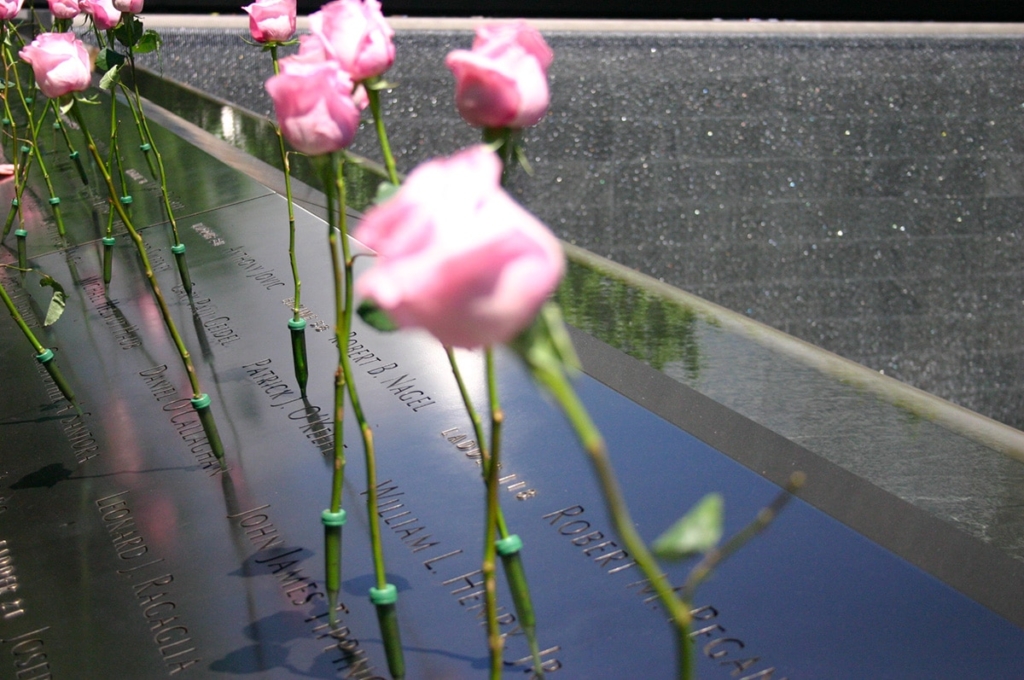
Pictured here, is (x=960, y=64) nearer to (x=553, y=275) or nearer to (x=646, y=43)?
(x=646, y=43)

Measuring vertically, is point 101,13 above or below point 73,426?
above

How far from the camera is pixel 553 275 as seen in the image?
14.1 inches

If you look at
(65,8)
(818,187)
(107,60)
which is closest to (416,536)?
(107,60)

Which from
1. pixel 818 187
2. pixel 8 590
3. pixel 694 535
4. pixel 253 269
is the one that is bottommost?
pixel 818 187

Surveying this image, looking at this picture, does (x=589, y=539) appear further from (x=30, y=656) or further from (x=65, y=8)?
(x=65, y=8)

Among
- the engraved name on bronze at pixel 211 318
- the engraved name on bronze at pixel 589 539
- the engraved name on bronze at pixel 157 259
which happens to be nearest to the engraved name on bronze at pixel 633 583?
the engraved name on bronze at pixel 589 539

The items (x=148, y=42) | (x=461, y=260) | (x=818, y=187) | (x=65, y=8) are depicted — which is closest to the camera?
(x=461, y=260)

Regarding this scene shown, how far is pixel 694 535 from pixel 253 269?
6.40ft

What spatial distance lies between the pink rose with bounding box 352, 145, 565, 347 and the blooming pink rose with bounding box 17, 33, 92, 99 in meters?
1.09

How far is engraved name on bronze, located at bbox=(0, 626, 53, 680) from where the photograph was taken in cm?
116

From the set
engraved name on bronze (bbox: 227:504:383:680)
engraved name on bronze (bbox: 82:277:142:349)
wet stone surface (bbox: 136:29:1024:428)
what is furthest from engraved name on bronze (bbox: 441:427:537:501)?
wet stone surface (bbox: 136:29:1024:428)

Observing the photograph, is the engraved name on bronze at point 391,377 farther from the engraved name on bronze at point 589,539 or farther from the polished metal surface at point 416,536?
the engraved name on bronze at point 589,539

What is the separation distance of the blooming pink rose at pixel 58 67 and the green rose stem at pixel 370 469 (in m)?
0.54

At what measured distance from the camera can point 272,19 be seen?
134 centimetres
